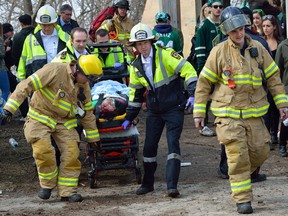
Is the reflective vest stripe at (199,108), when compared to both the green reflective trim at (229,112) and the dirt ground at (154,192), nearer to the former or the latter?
the green reflective trim at (229,112)

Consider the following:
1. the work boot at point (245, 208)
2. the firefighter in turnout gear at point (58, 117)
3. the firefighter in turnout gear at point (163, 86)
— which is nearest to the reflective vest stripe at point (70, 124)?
the firefighter in turnout gear at point (58, 117)

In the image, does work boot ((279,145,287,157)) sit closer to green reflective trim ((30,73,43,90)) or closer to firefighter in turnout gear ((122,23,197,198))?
firefighter in turnout gear ((122,23,197,198))

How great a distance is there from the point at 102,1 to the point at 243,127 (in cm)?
1976

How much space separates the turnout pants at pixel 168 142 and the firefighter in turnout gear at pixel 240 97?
2.85ft

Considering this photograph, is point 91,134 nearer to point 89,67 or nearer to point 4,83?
point 89,67

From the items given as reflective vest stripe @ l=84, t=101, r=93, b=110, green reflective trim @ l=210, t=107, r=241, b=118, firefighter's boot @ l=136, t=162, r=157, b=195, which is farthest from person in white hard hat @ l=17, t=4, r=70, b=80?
green reflective trim @ l=210, t=107, r=241, b=118

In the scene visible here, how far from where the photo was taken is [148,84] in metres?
9.59

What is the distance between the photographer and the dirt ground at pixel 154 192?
29.1 feet

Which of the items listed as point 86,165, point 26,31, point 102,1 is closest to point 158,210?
point 86,165

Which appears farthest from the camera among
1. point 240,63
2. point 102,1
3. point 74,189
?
point 102,1

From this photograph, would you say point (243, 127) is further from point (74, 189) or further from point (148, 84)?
point (74, 189)

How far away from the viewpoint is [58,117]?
9.62 m

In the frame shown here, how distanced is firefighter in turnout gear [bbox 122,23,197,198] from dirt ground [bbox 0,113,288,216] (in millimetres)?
333

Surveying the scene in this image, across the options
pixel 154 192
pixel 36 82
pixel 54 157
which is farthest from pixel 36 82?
pixel 154 192
